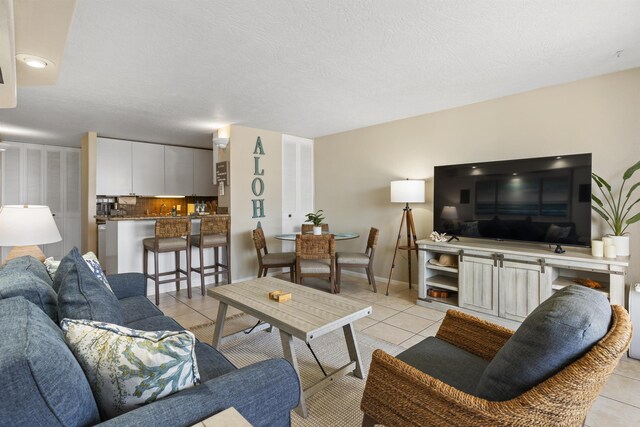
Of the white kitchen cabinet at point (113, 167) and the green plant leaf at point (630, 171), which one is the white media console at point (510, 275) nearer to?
the green plant leaf at point (630, 171)

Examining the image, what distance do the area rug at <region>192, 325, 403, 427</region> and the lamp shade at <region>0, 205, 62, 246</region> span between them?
4.83 ft

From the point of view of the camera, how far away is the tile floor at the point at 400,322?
1898 millimetres

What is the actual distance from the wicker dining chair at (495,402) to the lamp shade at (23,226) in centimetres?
248

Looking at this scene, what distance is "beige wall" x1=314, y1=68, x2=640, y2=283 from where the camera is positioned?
2914 mm

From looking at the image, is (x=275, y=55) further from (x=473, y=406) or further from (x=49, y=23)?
(x=473, y=406)

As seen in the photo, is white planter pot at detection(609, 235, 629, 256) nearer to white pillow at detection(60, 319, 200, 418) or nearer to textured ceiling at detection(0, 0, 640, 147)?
textured ceiling at detection(0, 0, 640, 147)

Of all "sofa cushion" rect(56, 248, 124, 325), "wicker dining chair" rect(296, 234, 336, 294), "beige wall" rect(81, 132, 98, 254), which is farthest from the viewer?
"beige wall" rect(81, 132, 98, 254)

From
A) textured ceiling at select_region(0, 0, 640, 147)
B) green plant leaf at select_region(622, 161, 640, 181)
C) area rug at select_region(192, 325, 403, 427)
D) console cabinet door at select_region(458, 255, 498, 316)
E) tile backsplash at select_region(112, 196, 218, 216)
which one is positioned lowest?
area rug at select_region(192, 325, 403, 427)

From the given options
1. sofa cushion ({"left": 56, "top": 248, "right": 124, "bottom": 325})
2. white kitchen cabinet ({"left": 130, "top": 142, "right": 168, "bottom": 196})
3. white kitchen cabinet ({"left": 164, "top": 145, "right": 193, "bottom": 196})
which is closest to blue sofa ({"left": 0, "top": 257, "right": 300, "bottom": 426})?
sofa cushion ({"left": 56, "top": 248, "right": 124, "bottom": 325})

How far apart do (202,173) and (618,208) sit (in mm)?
6438

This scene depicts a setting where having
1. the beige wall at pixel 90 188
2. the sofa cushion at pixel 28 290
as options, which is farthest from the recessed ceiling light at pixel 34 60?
the beige wall at pixel 90 188

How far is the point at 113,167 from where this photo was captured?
18.3 ft

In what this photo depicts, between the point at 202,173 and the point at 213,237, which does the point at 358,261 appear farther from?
the point at 202,173

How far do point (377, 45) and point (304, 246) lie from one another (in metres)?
2.38
